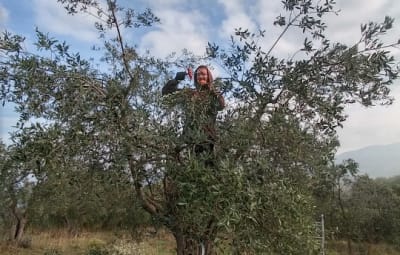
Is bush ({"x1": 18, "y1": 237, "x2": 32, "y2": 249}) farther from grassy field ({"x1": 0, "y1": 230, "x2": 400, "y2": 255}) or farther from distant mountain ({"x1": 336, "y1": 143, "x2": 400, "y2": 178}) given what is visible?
distant mountain ({"x1": 336, "y1": 143, "x2": 400, "y2": 178})

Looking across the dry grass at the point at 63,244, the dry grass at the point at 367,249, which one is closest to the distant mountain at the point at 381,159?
the dry grass at the point at 367,249

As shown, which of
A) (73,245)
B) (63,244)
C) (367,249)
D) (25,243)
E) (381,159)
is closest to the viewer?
(73,245)

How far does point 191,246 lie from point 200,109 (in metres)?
1.51

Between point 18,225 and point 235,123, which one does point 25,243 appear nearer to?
point 18,225

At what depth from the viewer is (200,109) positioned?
13.3 feet

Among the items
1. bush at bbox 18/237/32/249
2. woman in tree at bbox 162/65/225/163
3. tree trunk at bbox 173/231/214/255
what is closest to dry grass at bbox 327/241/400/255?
bush at bbox 18/237/32/249

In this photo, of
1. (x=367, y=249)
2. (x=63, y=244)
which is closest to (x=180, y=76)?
(x=63, y=244)

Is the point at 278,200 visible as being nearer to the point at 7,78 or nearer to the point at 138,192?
the point at 138,192

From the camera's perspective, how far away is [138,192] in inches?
187

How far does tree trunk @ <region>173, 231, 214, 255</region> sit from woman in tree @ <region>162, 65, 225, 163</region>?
99 cm

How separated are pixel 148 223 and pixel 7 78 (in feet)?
8.20

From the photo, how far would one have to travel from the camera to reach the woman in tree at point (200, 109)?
12.8ft

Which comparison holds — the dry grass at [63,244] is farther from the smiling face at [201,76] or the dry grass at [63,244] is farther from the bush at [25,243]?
the smiling face at [201,76]

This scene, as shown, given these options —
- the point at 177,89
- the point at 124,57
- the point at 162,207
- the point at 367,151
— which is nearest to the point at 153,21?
the point at 124,57
